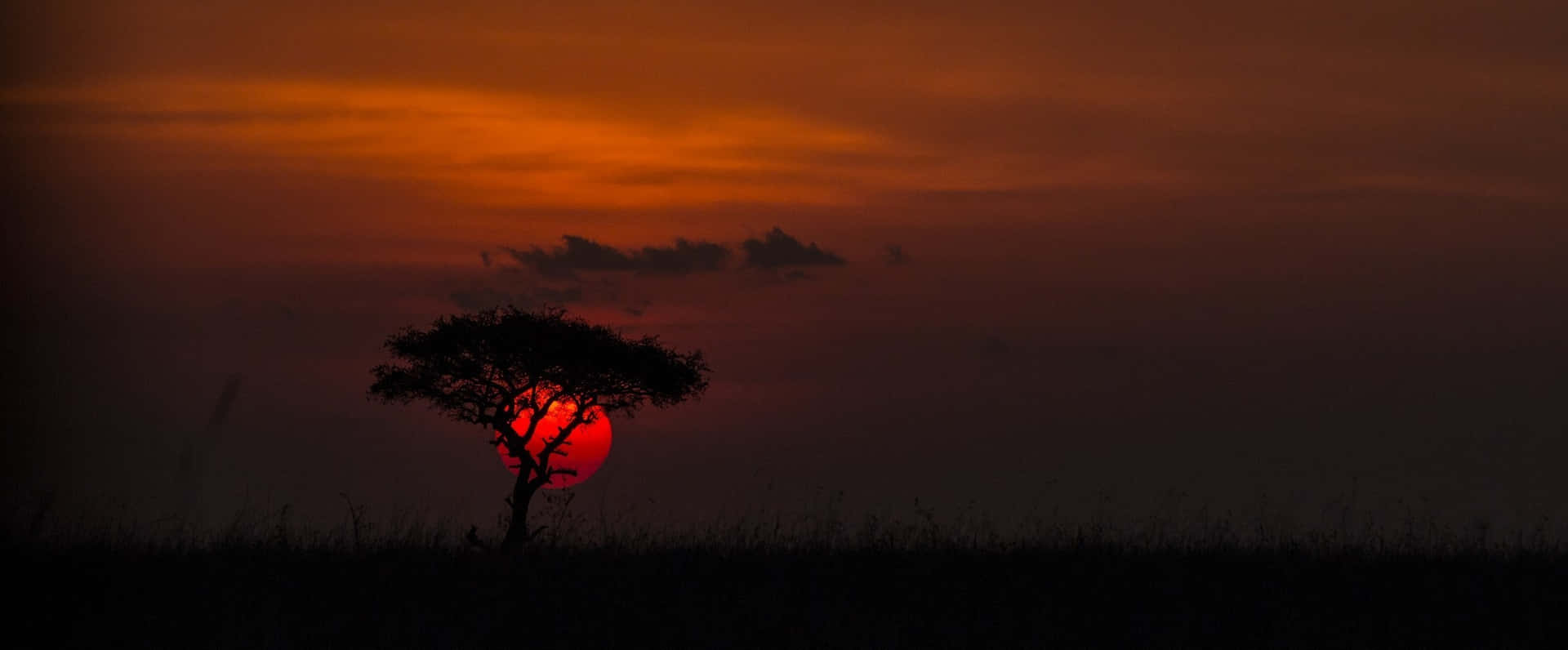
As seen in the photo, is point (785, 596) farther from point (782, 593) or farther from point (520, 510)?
point (520, 510)

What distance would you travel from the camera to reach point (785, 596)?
17516mm

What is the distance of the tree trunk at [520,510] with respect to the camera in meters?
22.9

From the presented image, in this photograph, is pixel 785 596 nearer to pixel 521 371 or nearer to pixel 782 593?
pixel 782 593

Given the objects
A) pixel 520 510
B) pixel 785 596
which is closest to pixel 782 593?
pixel 785 596

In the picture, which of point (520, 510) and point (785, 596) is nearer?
point (785, 596)

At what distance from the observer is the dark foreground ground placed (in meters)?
15.6

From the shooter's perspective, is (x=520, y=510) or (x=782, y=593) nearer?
(x=782, y=593)

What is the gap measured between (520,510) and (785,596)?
8371 millimetres

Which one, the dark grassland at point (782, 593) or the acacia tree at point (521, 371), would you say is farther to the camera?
the acacia tree at point (521, 371)

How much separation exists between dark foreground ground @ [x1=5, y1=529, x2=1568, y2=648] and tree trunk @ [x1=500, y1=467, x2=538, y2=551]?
1998mm

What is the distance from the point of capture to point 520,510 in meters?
24.6

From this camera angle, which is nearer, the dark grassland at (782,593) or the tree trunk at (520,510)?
the dark grassland at (782,593)

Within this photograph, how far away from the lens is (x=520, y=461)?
25719 mm

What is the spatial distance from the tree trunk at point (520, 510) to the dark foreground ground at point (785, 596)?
1998 mm
